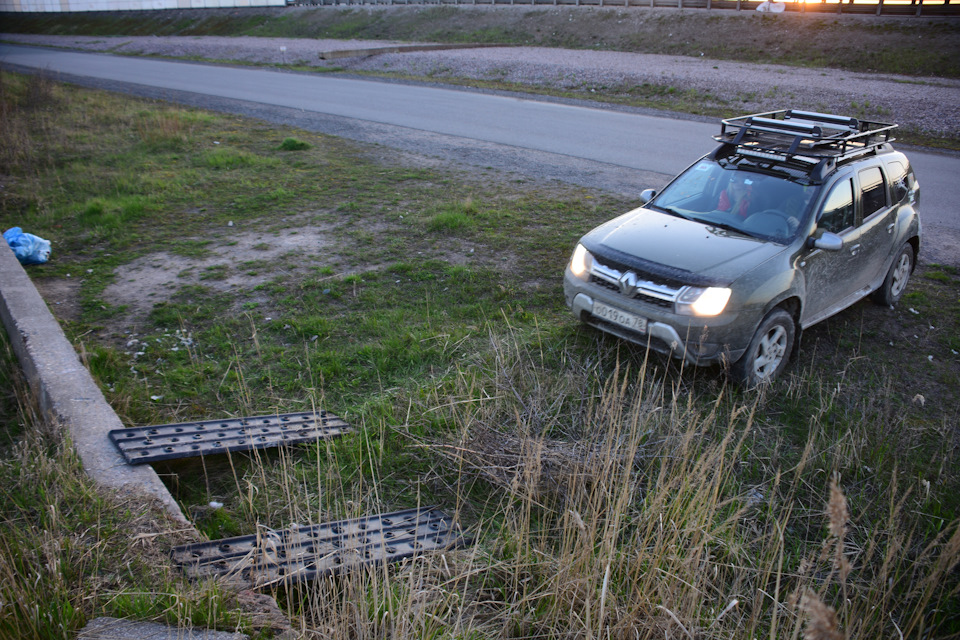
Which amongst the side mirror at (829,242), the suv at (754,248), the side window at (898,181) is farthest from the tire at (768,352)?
the side window at (898,181)

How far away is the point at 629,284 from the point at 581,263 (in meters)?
0.61

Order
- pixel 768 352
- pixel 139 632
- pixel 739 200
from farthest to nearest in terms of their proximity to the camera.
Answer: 1. pixel 739 200
2. pixel 768 352
3. pixel 139 632

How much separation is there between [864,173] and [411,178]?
6946mm

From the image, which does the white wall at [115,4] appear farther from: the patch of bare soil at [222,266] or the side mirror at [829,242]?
the side mirror at [829,242]

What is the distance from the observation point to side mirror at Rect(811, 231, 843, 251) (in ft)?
16.5

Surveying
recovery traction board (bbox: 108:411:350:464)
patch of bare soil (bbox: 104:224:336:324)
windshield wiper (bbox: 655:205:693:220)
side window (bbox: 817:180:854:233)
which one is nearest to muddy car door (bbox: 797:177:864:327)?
side window (bbox: 817:180:854:233)

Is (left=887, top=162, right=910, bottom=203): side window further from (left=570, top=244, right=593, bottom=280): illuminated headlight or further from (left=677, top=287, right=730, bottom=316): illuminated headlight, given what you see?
(left=570, top=244, right=593, bottom=280): illuminated headlight

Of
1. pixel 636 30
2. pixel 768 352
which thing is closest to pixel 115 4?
pixel 636 30

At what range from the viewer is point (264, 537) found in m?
3.35

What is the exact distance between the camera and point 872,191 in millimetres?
5879

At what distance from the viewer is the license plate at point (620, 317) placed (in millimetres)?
4855

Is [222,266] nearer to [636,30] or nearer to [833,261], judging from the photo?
[833,261]

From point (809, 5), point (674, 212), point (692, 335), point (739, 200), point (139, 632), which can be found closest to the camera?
point (139, 632)

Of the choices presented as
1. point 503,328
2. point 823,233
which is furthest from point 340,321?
point 823,233
